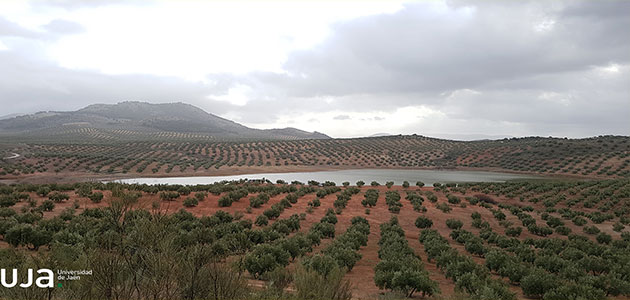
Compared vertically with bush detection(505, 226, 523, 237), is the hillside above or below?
above

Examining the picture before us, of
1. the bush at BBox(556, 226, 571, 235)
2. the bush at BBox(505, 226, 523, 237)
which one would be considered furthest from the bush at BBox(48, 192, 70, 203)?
the bush at BBox(556, 226, 571, 235)

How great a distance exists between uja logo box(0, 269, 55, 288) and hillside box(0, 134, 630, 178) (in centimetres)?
4773

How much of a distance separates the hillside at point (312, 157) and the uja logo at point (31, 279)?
4773 cm

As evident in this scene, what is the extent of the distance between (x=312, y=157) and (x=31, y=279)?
7661 centimetres

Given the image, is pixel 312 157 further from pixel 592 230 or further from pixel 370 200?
pixel 592 230

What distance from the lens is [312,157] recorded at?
83500mm

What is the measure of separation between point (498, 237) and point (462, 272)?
928 centimetres

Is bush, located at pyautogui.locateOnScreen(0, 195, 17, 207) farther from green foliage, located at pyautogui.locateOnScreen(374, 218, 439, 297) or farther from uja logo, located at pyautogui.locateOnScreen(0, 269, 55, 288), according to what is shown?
green foliage, located at pyautogui.locateOnScreen(374, 218, 439, 297)

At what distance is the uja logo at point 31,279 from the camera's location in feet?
→ 23.2

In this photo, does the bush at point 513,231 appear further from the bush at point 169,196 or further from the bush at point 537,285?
the bush at point 169,196

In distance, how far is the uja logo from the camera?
7062 mm

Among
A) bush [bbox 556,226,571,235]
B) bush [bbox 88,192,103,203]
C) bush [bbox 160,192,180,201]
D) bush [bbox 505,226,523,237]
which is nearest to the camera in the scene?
bush [bbox 505,226,523,237]

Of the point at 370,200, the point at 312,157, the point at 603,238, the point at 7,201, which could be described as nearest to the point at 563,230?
the point at 603,238

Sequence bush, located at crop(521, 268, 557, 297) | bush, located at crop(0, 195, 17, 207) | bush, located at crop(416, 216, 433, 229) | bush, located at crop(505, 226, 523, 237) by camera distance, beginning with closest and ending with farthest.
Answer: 1. bush, located at crop(521, 268, 557, 297)
2. bush, located at crop(0, 195, 17, 207)
3. bush, located at crop(505, 226, 523, 237)
4. bush, located at crop(416, 216, 433, 229)
